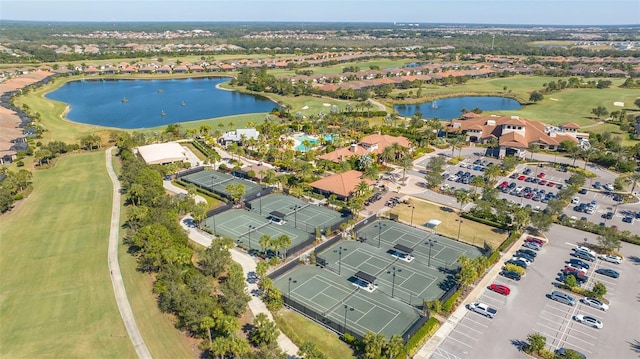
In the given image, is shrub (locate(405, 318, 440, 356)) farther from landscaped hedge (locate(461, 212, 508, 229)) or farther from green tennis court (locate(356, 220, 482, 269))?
landscaped hedge (locate(461, 212, 508, 229))

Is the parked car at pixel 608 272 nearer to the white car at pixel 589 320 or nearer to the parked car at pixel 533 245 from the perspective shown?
the parked car at pixel 533 245

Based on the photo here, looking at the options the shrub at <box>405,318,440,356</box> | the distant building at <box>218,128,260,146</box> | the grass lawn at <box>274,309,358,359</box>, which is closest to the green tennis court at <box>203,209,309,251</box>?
the grass lawn at <box>274,309,358,359</box>

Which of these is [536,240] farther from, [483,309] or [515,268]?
[483,309]

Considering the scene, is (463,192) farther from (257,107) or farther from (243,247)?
(257,107)

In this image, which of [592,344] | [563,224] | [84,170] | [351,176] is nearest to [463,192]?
[563,224]

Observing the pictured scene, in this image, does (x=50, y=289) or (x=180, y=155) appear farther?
(x=180, y=155)

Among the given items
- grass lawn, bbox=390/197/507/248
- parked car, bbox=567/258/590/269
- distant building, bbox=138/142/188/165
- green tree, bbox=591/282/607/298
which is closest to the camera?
green tree, bbox=591/282/607/298
